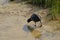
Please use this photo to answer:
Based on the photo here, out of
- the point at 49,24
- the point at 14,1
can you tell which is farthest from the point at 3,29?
the point at 14,1

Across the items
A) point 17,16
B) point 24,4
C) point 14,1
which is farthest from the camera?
point 14,1

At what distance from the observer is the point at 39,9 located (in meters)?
4.59

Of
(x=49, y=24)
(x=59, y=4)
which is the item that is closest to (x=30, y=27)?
(x=49, y=24)

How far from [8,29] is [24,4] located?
4.45 ft

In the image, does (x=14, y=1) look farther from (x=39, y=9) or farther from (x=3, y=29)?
(x=3, y=29)

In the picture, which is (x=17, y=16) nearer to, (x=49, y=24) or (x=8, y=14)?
(x=8, y=14)

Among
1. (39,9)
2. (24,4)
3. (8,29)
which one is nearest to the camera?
(8,29)

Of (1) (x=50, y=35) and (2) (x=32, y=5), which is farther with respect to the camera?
(2) (x=32, y=5)

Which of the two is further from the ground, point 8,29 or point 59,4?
point 59,4

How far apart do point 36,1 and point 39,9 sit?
0.78ft

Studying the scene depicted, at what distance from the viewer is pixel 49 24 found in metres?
3.81

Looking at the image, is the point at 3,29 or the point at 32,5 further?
the point at 32,5

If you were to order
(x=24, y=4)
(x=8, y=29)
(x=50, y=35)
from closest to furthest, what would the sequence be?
(x=50, y=35), (x=8, y=29), (x=24, y=4)

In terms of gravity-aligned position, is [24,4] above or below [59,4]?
below
